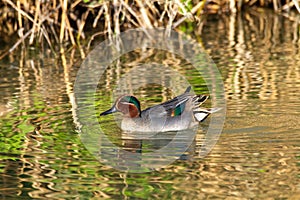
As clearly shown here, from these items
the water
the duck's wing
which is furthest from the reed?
the duck's wing

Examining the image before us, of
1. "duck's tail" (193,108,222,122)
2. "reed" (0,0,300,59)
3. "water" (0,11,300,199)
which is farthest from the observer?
"reed" (0,0,300,59)

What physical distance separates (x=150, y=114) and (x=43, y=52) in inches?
176

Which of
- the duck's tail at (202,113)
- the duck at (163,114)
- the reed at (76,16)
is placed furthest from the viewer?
the reed at (76,16)

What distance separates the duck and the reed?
3.24 metres

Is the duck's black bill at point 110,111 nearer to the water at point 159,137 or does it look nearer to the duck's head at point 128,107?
the duck's head at point 128,107

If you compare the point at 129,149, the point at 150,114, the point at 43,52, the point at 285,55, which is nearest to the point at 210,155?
the point at 129,149

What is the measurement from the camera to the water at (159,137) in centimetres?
499

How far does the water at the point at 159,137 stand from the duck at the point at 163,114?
119 millimetres

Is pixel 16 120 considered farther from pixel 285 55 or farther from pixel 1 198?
pixel 285 55

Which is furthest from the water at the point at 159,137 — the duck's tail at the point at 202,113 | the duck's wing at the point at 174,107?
the duck's wing at the point at 174,107

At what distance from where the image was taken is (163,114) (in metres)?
6.51

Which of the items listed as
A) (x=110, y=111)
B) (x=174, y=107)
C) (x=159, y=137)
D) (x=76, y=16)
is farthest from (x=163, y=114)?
(x=76, y=16)

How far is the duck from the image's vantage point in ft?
21.2

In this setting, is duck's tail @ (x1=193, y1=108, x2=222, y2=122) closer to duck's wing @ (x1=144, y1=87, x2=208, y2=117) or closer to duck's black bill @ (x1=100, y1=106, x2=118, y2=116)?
duck's wing @ (x1=144, y1=87, x2=208, y2=117)
